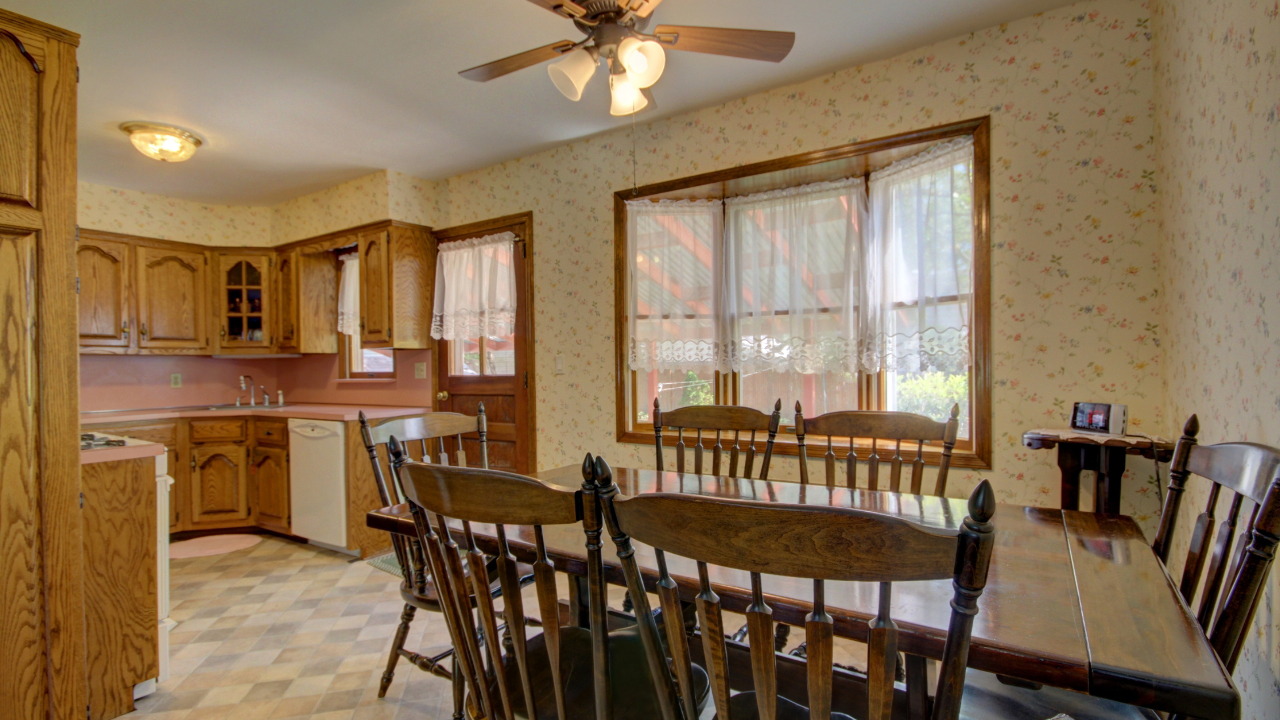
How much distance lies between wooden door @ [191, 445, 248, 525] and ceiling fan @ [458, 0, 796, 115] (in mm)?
3513

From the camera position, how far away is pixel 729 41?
5.39 feet

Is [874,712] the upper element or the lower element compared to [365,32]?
lower

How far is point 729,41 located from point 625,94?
0.34 m

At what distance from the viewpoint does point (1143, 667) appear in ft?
2.38

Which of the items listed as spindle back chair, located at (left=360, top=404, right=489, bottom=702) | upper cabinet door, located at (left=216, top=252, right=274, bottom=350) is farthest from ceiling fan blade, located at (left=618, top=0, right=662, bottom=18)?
upper cabinet door, located at (left=216, top=252, right=274, bottom=350)

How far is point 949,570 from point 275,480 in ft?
14.1

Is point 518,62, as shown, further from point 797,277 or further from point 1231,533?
point 1231,533

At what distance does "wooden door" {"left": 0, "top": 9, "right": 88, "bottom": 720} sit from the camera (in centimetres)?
155

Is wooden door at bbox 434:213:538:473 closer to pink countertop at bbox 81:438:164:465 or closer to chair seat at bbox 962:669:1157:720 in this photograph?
pink countertop at bbox 81:438:164:465

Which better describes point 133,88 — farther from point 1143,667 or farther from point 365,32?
point 1143,667

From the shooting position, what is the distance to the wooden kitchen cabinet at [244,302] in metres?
4.34

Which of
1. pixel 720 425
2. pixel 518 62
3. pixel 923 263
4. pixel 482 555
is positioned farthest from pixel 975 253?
pixel 482 555

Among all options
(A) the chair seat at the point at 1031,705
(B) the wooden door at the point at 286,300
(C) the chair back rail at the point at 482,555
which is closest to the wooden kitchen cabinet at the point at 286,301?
(B) the wooden door at the point at 286,300

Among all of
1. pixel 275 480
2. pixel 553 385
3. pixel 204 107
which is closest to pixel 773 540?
pixel 553 385
